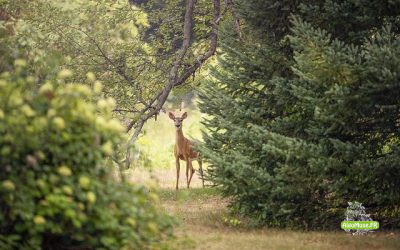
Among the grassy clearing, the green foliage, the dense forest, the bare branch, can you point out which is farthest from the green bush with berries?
the bare branch

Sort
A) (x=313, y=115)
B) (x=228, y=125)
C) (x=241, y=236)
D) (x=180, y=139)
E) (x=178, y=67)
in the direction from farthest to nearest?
(x=180, y=139) < (x=178, y=67) < (x=228, y=125) < (x=313, y=115) < (x=241, y=236)

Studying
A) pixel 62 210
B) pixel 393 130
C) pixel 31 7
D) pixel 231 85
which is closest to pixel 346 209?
pixel 393 130

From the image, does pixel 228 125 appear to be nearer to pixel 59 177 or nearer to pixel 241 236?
pixel 241 236

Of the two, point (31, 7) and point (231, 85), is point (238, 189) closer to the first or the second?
point (231, 85)

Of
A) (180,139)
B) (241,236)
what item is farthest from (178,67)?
(241,236)

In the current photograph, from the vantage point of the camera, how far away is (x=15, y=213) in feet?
19.7

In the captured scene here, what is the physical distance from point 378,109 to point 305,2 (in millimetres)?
2431

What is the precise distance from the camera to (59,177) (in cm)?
614

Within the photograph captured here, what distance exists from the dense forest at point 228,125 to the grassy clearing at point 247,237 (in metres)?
0.18

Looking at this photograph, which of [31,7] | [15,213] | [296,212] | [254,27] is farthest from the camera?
[31,7]

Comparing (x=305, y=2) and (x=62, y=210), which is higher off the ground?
(x=305, y=2)

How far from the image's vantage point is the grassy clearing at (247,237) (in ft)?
30.8

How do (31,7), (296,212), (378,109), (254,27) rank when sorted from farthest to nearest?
1. (31,7)
2. (254,27)
3. (296,212)
4. (378,109)

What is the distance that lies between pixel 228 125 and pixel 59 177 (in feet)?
21.2
